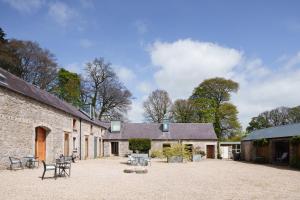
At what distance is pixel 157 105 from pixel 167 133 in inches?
433

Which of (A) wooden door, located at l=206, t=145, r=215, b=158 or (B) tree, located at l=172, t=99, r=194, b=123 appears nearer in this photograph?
(A) wooden door, located at l=206, t=145, r=215, b=158

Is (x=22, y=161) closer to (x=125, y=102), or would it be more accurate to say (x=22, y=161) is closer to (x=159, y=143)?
(x=159, y=143)


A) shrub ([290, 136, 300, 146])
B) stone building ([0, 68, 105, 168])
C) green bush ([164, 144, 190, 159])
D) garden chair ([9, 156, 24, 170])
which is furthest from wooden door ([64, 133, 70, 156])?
shrub ([290, 136, 300, 146])

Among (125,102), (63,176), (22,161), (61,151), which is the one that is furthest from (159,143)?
(63,176)

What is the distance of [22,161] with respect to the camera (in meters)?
15.9

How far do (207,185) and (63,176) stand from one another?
5116 mm

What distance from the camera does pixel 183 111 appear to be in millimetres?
46156

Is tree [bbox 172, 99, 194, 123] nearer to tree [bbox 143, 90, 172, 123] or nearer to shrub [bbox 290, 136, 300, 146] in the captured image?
tree [bbox 143, 90, 172, 123]

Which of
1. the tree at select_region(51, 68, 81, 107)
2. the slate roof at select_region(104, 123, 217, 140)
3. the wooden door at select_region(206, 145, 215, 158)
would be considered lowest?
the wooden door at select_region(206, 145, 215, 158)

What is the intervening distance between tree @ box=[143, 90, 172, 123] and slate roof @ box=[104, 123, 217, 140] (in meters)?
8.91

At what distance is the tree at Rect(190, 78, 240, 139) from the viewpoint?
137 feet

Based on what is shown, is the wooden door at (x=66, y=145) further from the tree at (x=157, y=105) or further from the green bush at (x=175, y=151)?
the tree at (x=157, y=105)

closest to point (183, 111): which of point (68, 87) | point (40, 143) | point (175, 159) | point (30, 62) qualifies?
point (68, 87)

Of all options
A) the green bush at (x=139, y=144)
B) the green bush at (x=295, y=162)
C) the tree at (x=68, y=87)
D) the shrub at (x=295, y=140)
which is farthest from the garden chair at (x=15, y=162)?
the tree at (x=68, y=87)
